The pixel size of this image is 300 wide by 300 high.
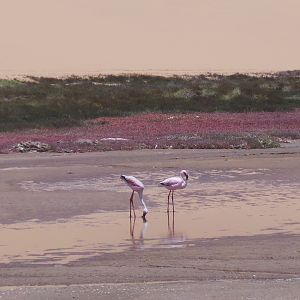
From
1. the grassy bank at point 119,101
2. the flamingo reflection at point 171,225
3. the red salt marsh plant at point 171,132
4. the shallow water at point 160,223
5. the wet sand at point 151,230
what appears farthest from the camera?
the grassy bank at point 119,101

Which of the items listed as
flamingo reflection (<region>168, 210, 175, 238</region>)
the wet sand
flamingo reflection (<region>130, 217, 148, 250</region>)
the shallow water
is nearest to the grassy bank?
the wet sand

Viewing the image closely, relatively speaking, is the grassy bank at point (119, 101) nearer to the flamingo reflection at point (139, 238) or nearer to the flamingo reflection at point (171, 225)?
the flamingo reflection at point (171, 225)

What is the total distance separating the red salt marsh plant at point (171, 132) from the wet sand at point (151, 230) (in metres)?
3.48

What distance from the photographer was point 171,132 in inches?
1135

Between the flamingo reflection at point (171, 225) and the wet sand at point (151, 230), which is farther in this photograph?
the flamingo reflection at point (171, 225)

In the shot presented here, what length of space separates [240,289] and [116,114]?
28.6 meters

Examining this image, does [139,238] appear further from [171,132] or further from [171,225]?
[171,132]

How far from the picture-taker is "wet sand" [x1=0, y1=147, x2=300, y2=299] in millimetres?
9273

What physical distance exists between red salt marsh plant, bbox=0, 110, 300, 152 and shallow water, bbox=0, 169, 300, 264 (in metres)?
7.07

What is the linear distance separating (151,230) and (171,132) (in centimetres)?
1625

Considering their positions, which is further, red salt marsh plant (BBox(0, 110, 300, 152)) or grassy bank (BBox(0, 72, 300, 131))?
grassy bank (BBox(0, 72, 300, 131))

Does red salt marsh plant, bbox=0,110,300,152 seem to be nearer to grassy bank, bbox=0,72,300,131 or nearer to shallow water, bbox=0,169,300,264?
grassy bank, bbox=0,72,300,131

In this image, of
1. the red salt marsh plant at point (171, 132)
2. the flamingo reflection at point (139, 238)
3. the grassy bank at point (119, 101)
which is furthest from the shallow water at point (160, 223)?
the grassy bank at point (119, 101)

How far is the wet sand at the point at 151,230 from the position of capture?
9273mm
